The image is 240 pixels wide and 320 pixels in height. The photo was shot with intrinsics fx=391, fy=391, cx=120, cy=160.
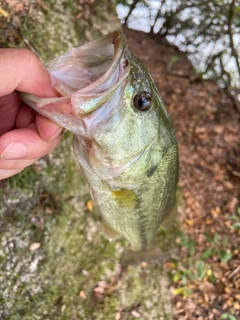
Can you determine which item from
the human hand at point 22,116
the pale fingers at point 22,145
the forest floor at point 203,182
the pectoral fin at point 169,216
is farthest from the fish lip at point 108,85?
the forest floor at point 203,182

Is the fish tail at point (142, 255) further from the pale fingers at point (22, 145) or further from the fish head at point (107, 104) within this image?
the pale fingers at point (22, 145)

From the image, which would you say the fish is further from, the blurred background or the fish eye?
the blurred background

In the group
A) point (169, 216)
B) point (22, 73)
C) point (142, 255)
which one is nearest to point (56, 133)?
point (22, 73)

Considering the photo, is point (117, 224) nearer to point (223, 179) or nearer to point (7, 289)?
point (7, 289)

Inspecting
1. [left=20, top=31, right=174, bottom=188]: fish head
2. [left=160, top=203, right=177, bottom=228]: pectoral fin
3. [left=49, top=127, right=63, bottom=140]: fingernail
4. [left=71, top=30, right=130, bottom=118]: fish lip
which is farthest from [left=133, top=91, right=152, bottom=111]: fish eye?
[left=160, top=203, right=177, bottom=228]: pectoral fin

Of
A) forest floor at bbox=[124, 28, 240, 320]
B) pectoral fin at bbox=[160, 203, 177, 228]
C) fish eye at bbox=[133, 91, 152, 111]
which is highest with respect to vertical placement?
fish eye at bbox=[133, 91, 152, 111]

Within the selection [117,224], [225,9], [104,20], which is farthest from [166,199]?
[225,9]

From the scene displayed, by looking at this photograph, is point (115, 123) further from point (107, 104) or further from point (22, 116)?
point (22, 116)
